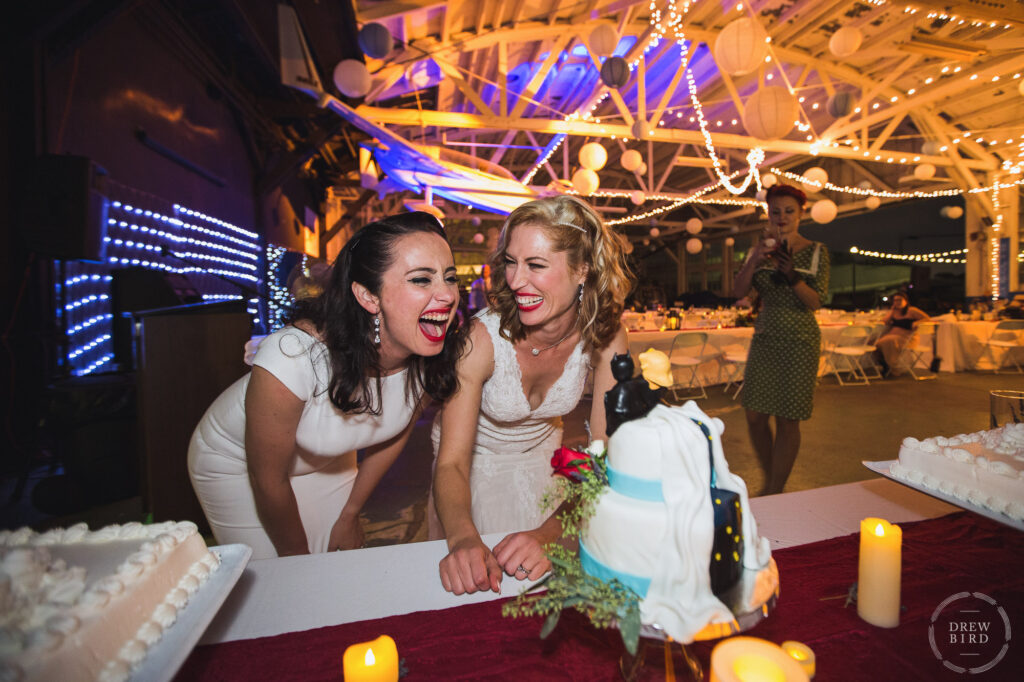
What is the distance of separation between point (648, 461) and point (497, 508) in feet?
5.09

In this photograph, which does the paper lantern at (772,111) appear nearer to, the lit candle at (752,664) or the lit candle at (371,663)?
the lit candle at (752,664)

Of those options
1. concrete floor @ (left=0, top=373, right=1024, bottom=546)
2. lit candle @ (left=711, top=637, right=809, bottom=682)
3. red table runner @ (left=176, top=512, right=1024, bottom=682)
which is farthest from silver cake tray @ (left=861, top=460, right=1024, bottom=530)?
concrete floor @ (left=0, top=373, right=1024, bottom=546)

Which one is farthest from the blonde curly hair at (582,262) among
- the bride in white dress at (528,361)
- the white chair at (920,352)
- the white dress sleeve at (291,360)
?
the white chair at (920,352)

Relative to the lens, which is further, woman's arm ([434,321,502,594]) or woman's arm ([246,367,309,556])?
woman's arm ([246,367,309,556])

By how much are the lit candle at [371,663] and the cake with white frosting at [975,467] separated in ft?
4.49

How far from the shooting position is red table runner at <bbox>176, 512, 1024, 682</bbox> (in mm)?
804

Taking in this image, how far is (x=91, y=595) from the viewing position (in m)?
0.69

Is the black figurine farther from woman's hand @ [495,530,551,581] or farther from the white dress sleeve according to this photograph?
the white dress sleeve

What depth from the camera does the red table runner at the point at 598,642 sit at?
0.80m

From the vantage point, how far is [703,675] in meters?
0.78

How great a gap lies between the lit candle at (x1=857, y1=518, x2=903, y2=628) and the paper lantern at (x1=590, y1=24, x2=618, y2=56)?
5.71 m

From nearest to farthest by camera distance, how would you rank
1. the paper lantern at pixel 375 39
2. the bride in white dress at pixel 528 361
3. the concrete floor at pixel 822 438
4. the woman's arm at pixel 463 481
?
1. the woman's arm at pixel 463 481
2. the bride in white dress at pixel 528 361
3. the concrete floor at pixel 822 438
4. the paper lantern at pixel 375 39

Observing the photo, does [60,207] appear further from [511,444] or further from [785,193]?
[785,193]

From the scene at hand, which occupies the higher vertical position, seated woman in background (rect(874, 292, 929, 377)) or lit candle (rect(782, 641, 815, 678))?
seated woman in background (rect(874, 292, 929, 377))
